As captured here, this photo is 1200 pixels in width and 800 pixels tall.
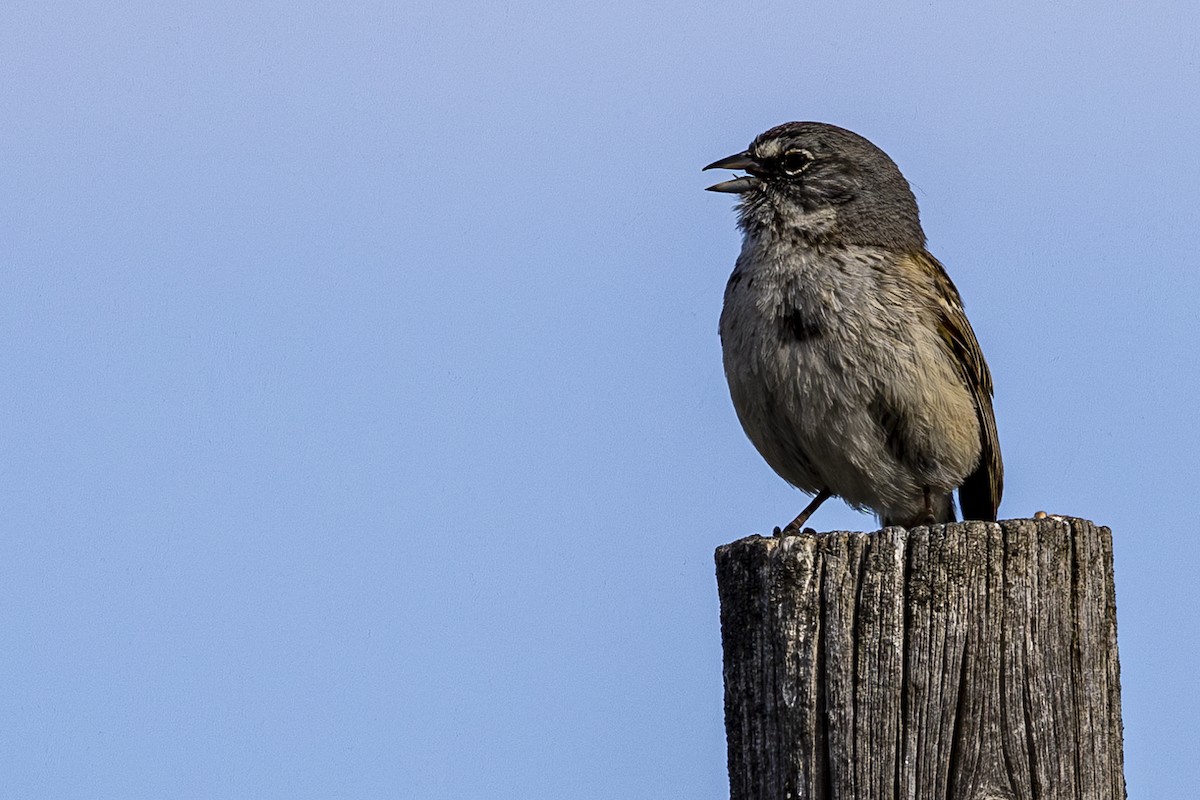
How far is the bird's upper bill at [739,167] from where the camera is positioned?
723 centimetres

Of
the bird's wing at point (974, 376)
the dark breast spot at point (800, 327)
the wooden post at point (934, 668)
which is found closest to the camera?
the wooden post at point (934, 668)

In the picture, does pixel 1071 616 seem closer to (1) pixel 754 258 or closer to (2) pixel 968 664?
(2) pixel 968 664

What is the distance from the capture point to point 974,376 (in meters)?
7.10

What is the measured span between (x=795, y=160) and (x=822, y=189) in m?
0.24

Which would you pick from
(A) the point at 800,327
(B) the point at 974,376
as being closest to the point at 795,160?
(A) the point at 800,327

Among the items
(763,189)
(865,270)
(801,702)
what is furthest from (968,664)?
(763,189)

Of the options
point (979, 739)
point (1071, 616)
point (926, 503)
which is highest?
point (926, 503)

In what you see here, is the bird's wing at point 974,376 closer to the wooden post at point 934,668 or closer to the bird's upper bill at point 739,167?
the bird's upper bill at point 739,167

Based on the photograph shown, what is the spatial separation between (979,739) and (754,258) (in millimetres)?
3554

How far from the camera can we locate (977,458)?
23.2 feet

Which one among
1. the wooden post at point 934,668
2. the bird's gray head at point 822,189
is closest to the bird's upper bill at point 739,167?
the bird's gray head at point 822,189

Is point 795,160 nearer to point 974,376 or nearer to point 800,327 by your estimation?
point 800,327

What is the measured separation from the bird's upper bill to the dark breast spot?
36.8 inches

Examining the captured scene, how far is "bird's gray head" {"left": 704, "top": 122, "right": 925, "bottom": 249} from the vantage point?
7.05m
